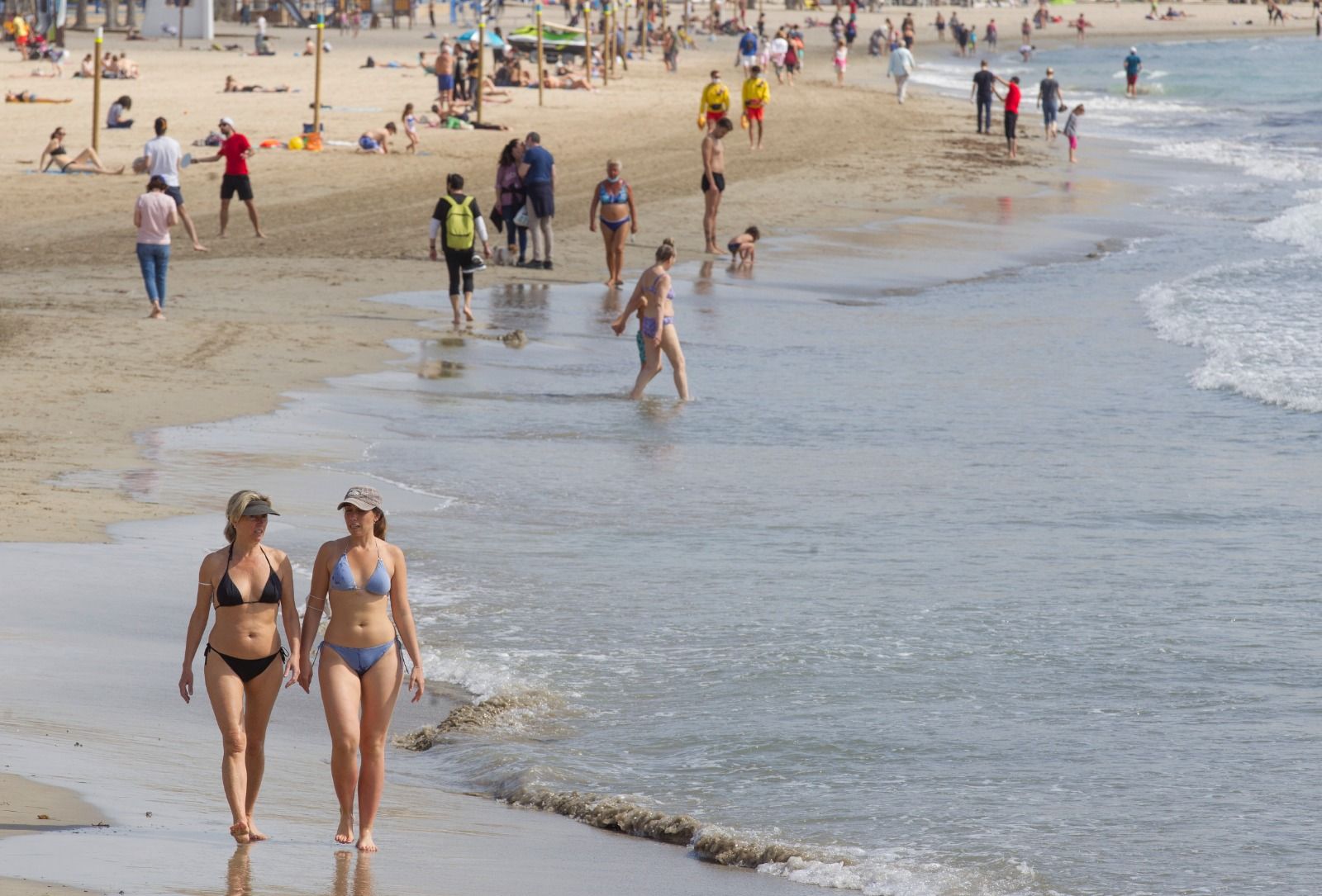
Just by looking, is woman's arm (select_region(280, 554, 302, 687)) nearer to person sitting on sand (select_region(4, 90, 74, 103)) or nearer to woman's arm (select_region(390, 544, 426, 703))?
woman's arm (select_region(390, 544, 426, 703))

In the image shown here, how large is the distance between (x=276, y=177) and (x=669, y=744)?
67.8 feet

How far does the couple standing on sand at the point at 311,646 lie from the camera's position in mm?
5762

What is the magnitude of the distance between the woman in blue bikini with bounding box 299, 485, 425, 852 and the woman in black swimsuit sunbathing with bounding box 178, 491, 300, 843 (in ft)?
0.42

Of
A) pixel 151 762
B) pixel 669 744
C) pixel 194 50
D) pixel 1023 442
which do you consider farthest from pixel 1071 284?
pixel 194 50

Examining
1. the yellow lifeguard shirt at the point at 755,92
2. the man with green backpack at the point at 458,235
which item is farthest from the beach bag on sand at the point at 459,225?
the yellow lifeguard shirt at the point at 755,92

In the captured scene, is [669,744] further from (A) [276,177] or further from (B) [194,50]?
(B) [194,50]

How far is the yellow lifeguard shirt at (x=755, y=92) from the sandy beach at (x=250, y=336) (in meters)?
0.98

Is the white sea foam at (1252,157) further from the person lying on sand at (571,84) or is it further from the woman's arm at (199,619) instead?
the woman's arm at (199,619)

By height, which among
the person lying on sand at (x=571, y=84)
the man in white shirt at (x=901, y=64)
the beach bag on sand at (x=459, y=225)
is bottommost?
the beach bag on sand at (x=459, y=225)

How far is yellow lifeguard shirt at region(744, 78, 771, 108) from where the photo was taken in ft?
105

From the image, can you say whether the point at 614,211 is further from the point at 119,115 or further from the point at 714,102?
the point at 119,115

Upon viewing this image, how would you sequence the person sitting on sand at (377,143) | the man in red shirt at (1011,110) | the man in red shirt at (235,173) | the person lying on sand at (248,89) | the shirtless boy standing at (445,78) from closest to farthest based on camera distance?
the man in red shirt at (235,173) → the person sitting on sand at (377,143) → the man in red shirt at (1011,110) → the shirtless boy standing at (445,78) → the person lying on sand at (248,89)

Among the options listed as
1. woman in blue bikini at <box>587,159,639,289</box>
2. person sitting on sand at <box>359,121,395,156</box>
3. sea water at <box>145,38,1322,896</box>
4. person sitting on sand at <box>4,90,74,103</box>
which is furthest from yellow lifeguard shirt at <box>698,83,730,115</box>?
person sitting on sand at <box>4,90,74,103</box>

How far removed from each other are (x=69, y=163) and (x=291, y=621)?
22411mm
